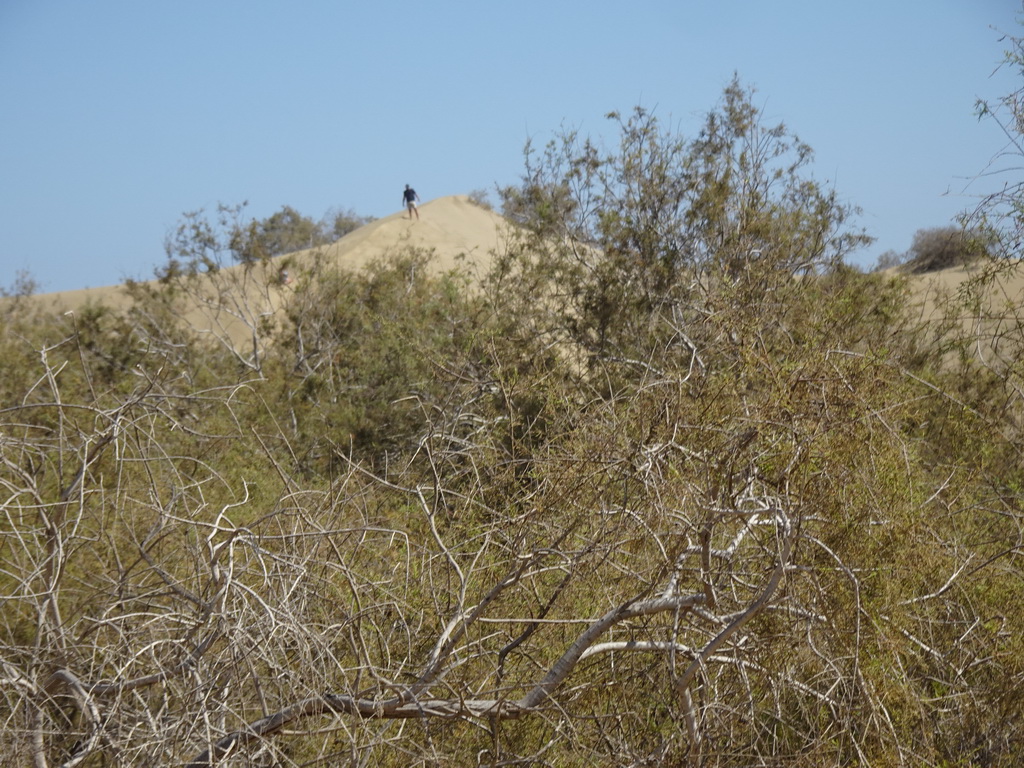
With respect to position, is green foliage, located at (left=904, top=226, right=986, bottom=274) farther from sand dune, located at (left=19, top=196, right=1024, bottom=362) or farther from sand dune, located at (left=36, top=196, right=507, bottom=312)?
sand dune, located at (left=36, top=196, right=507, bottom=312)

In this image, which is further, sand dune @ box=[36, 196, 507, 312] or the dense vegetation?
sand dune @ box=[36, 196, 507, 312]

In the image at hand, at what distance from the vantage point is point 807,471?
161 inches

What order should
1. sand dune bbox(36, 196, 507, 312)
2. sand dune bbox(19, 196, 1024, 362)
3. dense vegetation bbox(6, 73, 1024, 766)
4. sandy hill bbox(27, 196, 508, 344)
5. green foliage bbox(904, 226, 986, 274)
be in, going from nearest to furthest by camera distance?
dense vegetation bbox(6, 73, 1024, 766) → green foliage bbox(904, 226, 986, 274) → sand dune bbox(19, 196, 1024, 362) → sandy hill bbox(27, 196, 508, 344) → sand dune bbox(36, 196, 507, 312)

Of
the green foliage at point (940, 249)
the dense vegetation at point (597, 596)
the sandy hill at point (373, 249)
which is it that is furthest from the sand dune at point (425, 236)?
the dense vegetation at point (597, 596)

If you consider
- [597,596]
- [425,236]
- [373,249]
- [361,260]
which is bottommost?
[597,596]

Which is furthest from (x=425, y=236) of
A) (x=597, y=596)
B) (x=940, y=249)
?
(x=597, y=596)

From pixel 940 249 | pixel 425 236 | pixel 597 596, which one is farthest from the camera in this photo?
pixel 425 236

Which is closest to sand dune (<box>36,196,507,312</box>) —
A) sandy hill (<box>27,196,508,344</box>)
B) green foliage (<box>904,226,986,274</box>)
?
sandy hill (<box>27,196,508,344</box>)

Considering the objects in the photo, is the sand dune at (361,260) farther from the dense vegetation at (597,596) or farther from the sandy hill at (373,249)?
the dense vegetation at (597,596)

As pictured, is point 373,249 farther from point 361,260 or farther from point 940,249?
point 940,249

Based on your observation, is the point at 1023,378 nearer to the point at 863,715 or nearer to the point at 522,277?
the point at 863,715

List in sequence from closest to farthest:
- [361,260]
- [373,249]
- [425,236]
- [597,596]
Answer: [597,596], [361,260], [373,249], [425,236]

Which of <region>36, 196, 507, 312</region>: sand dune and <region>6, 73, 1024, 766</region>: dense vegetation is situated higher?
<region>36, 196, 507, 312</region>: sand dune

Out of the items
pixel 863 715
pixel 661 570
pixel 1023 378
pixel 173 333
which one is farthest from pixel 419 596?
pixel 173 333
